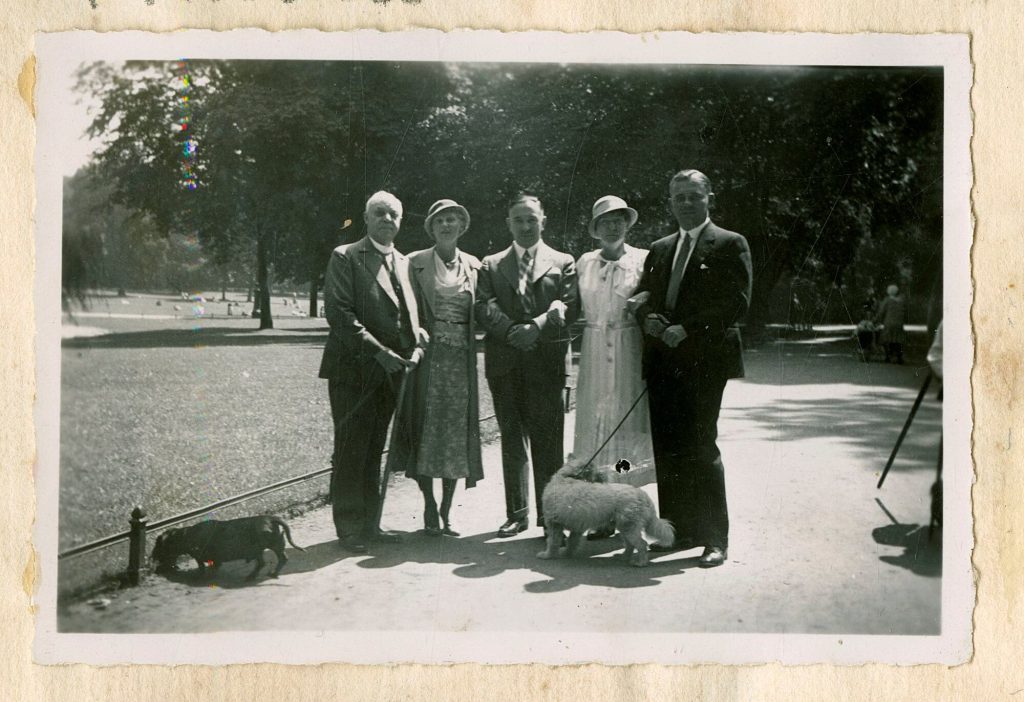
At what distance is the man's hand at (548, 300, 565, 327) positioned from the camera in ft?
11.4

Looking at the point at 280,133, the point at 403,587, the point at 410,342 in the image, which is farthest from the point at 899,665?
the point at 280,133

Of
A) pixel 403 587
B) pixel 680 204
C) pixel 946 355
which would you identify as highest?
pixel 680 204

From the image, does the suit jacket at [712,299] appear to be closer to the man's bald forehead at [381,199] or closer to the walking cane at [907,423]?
the walking cane at [907,423]

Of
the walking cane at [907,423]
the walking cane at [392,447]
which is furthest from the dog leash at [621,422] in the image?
the walking cane at [907,423]

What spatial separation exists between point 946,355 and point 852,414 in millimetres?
442

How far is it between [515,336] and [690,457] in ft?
2.84

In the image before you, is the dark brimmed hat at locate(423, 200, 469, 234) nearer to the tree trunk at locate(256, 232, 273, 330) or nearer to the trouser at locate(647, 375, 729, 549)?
the tree trunk at locate(256, 232, 273, 330)

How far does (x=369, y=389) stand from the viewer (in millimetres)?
3475

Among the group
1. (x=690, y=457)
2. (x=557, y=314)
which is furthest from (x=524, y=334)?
(x=690, y=457)

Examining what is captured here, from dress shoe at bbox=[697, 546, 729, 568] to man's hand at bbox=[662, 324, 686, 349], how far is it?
2.74 feet

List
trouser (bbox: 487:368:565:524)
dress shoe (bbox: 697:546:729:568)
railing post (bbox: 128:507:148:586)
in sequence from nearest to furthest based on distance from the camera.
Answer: railing post (bbox: 128:507:148:586) < dress shoe (bbox: 697:546:729:568) < trouser (bbox: 487:368:565:524)

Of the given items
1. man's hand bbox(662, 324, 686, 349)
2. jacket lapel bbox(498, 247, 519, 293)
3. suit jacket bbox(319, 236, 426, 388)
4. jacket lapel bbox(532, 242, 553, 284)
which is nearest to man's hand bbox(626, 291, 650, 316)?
man's hand bbox(662, 324, 686, 349)

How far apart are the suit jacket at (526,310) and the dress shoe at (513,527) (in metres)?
0.60

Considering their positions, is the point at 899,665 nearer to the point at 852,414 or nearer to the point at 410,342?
the point at 852,414
